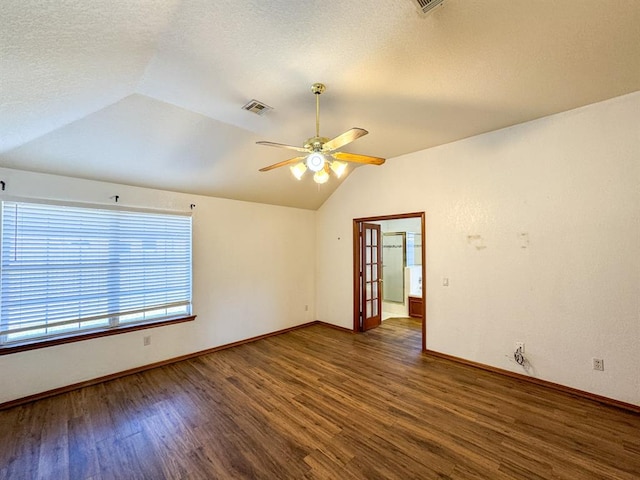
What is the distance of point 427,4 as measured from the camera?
152 centimetres

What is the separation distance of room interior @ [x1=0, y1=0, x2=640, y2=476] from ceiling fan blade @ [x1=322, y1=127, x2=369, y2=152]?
1.87ft

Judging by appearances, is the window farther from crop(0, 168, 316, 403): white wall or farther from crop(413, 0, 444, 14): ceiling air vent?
crop(413, 0, 444, 14): ceiling air vent

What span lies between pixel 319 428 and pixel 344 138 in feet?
8.27

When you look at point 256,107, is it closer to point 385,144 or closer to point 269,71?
point 269,71

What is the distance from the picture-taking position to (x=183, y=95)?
2.47m

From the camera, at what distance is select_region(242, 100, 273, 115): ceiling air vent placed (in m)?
2.61

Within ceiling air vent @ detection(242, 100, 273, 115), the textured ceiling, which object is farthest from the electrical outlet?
ceiling air vent @ detection(242, 100, 273, 115)

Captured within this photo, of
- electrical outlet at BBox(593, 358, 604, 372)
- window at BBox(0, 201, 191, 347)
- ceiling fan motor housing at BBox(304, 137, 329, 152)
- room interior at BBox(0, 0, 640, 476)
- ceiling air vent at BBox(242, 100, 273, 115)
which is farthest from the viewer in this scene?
window at BBox(0, 201, 191, 347)

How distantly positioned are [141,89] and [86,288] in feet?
A: 8.14

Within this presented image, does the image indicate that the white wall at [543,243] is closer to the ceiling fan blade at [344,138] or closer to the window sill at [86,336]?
the ceiling fan blade at [344,138]

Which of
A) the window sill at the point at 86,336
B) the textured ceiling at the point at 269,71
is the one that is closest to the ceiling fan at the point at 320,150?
the textured ceiling at the point at 269,71

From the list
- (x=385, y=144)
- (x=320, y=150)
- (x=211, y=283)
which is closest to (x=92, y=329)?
(x=211, y=283)

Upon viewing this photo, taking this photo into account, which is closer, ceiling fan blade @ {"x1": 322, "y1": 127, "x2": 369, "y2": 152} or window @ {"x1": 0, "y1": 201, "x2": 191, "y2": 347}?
ceiling fan blade @ {"x1": 322, "y1": 127, "x2": 369, "y2": 152}

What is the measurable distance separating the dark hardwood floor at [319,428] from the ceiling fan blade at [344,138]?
245 centimetres
